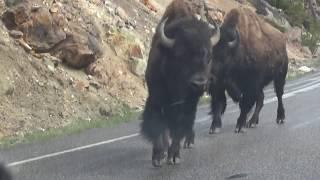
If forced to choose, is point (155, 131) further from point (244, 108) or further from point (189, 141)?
point (244, 108)

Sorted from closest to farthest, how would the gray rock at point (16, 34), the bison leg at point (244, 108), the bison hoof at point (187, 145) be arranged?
the bison hoof at point (187, 145)
the bison leg at point (244, 108)
the gray rock at point (16, 34)

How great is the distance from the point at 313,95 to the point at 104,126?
543 cm

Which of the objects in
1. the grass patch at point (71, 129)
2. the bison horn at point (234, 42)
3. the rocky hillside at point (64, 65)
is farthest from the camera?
the rocky hillside at point (64, 65)

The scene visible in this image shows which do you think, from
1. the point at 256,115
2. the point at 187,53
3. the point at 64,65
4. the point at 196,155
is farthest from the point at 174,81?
the point at 64,65

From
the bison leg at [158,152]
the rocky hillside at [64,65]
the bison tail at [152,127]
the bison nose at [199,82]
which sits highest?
the bison nose at [199,82]

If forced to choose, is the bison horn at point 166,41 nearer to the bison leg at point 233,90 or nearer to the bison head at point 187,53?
the bison head at point 187,53

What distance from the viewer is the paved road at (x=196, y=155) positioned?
817 centimetres

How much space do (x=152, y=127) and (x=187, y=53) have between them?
3.26ft

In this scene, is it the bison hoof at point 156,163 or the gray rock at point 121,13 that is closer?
the bison hoof at point 156,163

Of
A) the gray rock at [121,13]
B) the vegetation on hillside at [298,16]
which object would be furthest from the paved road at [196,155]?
the vegetation on hillside at [298,16]

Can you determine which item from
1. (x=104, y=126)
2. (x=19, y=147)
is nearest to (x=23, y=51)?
(x=104, y=126)

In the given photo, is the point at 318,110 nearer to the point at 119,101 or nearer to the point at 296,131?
the point at 296,131

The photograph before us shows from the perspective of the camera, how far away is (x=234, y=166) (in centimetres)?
847

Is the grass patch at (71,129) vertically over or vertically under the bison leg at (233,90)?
under
